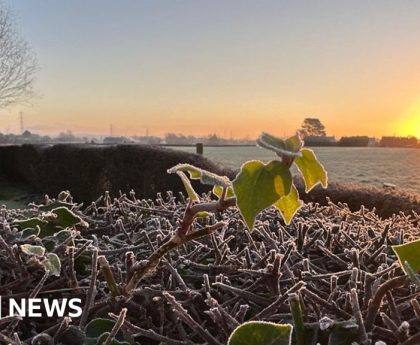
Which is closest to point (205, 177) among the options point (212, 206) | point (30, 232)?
point (212, 206)

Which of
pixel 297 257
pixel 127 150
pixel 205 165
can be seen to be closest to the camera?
pixel 297 257

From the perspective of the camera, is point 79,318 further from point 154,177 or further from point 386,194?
point 154,177

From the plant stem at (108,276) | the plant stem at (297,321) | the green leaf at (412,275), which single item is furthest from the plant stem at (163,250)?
the green leaf at (412,275)

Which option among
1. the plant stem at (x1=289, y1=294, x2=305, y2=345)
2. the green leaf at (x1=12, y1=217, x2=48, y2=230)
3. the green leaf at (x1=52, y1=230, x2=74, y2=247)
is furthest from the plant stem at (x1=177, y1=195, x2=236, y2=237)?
the green leaf at (x1=12, y1=217, x2=48, y2=230)

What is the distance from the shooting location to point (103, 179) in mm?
14797

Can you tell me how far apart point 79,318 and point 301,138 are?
0.45m

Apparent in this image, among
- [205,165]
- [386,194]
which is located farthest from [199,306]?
[205,165]

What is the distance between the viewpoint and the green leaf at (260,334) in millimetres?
503

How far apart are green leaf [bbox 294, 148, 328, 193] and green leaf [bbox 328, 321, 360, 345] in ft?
0.56

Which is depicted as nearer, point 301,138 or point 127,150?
point 301,138

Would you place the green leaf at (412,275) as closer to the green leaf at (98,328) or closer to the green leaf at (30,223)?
the green leaf at (98,328)

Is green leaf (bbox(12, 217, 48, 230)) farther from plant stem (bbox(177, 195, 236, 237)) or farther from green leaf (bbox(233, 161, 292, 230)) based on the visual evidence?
green leaf (bbox(233, 161, 292, 230))

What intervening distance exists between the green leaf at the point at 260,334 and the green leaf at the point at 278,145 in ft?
0.56

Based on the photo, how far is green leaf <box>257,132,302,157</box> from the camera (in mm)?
508
